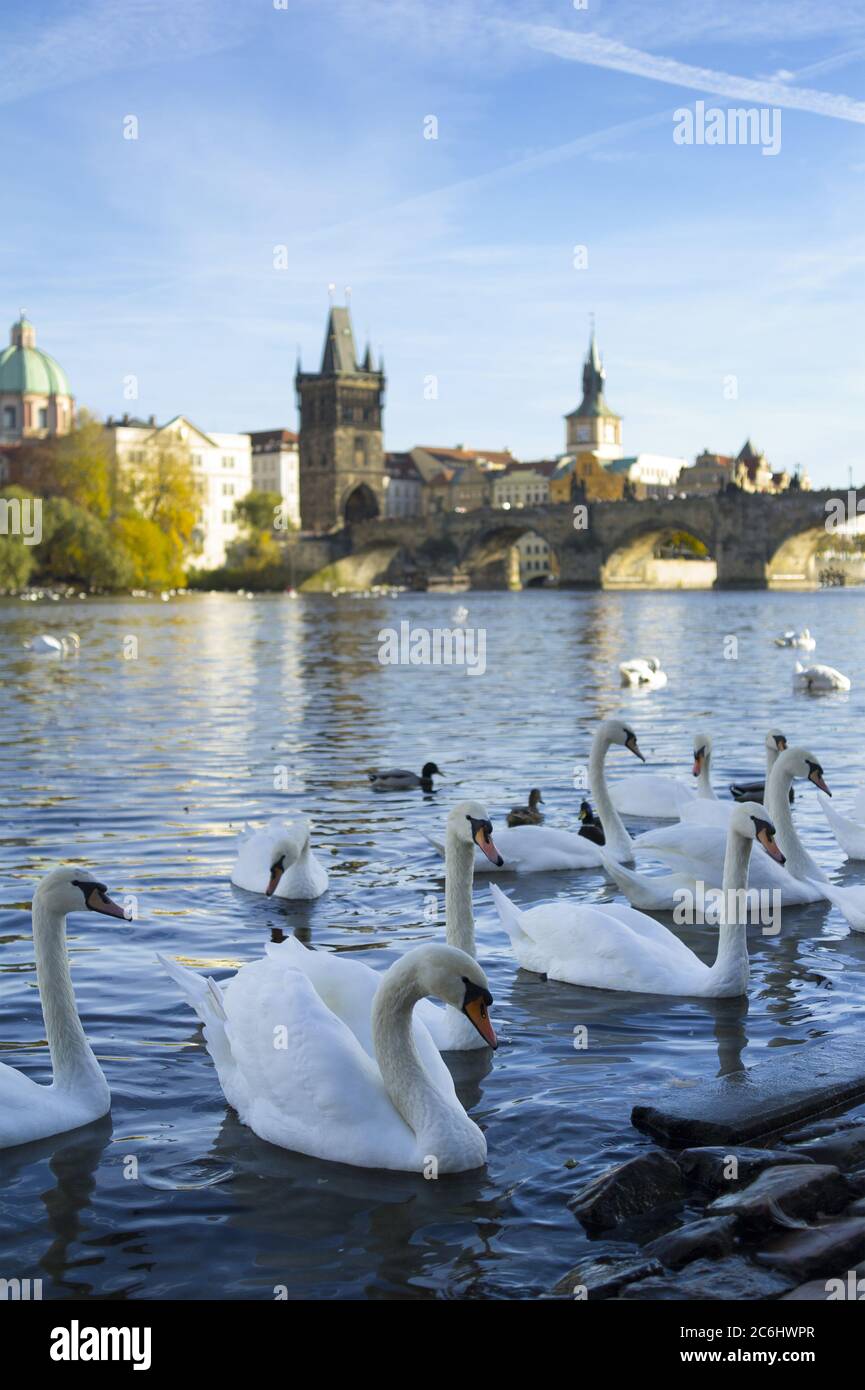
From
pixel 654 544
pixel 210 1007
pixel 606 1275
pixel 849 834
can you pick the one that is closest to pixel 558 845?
pixel 849 834

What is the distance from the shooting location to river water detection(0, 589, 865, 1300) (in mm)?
4012

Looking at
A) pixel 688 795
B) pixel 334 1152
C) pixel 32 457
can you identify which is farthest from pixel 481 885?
pixel 32 457

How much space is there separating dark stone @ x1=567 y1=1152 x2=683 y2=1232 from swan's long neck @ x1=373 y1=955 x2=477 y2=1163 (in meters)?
0.40

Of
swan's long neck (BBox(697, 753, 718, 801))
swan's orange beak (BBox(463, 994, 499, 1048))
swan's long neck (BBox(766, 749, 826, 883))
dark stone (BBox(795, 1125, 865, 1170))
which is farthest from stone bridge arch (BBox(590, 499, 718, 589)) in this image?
swan's orange beak (BBox(463, 994, 499, 1048))

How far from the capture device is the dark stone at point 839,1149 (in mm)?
4352

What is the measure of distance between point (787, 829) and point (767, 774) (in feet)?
4.58

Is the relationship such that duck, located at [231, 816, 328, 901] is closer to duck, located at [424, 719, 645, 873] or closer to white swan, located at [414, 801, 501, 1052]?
duck, located at [424, 719, 645, 873]

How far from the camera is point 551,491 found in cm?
13838

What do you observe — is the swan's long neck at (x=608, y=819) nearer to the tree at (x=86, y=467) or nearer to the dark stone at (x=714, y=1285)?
the dark stone at (x=714, y=1285)

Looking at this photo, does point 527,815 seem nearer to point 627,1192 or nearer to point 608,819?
point 608,819

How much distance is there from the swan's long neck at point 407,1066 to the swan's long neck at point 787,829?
380cm

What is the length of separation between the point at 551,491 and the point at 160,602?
75452 millimetres
